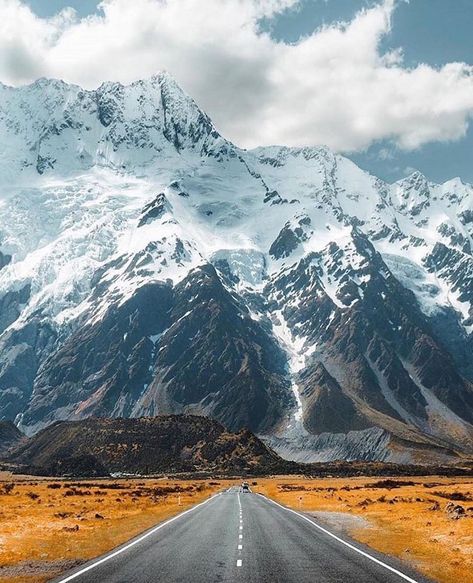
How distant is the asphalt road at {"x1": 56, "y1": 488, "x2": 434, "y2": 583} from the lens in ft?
85.2

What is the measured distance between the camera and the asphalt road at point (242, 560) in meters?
26.0

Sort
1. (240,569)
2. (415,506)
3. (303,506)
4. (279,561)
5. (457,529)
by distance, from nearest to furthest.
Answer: (240,569) → (279,561) → (457,529) → (415,506) → (303,506)

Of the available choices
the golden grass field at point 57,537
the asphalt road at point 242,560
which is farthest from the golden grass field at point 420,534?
the golden grass field at point 57,537

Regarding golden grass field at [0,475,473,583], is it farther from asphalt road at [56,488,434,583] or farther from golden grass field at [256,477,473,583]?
asphalt road at [56,488,434,583]

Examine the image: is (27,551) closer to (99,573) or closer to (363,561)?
(99,573)

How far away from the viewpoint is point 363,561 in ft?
99.2

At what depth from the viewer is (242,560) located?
30.5 meters

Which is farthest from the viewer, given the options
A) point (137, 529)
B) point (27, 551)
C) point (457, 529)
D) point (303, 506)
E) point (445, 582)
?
point (303, 506)

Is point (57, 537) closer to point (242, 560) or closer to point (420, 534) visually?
point (242, 560)

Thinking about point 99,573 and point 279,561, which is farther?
point 279,561

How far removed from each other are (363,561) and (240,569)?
5.79 meters

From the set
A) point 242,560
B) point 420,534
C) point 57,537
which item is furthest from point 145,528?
point 242,560

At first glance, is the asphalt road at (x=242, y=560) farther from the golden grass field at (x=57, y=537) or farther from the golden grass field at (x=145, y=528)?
the golden grass field at (x=145, y=528)

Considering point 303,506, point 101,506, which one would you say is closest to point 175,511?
point 101,506
